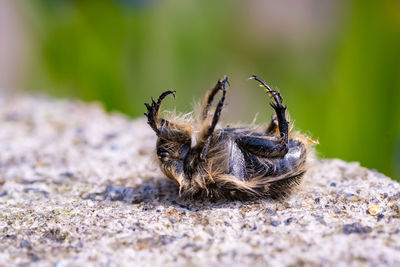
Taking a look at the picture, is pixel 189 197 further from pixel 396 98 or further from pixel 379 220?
pixel 396 98

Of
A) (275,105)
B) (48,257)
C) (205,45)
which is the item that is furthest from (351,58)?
(48,257)

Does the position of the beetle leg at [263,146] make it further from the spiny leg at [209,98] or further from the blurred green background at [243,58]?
the blurred green background at [243,58]

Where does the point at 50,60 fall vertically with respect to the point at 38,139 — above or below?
above

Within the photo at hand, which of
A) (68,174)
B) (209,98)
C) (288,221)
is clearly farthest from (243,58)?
(288,221)

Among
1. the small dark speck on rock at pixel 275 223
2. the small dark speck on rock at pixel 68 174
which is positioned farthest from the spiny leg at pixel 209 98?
the small dark speck on rock at pixel 68 174

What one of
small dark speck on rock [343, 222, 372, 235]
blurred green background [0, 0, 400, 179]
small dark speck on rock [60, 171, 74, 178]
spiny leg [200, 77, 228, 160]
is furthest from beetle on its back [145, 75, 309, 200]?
blurred green background [0, 0, 400, 179]

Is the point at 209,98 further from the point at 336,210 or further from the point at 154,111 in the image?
the point at 336,210
